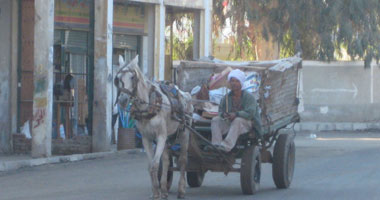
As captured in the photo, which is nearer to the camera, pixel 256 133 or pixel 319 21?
pixel 256 133

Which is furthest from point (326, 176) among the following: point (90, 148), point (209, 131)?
point (90, 148)

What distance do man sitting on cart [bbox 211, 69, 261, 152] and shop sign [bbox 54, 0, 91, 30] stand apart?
373 inches

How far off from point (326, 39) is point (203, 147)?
879 inches

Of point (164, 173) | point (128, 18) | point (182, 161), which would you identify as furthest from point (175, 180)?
point (128, 18)

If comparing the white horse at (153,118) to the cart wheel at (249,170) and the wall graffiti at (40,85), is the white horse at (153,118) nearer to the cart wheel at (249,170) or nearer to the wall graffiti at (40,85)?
the cart wheel at (249,170)

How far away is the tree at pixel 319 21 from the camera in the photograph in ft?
103

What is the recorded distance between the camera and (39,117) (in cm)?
1625

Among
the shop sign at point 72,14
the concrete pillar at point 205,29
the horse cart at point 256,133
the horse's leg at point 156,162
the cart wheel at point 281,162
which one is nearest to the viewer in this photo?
the horse's leg at point 156,162

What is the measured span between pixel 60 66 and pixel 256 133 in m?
9.95

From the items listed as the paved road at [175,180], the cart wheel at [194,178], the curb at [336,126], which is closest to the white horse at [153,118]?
the paved road at [175,180]

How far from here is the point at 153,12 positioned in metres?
21.6

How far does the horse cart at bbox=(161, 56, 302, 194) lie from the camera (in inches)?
415

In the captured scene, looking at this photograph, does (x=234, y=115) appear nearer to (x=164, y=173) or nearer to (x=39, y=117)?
(x=164, y=173)

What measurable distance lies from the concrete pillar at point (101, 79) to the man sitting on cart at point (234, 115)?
7.65m
